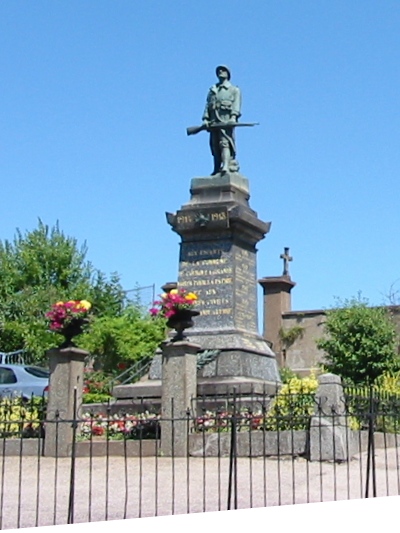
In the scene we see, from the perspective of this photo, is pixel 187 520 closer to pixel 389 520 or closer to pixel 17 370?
pixel 389 520

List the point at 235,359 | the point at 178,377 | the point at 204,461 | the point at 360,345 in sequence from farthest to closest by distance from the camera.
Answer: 1. the point at 360,345
2. the point at 235,359
3. the point at 178,377
4. the point at 204,461

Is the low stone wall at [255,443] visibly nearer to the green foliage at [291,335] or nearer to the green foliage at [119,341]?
the green foliage at [119,341]

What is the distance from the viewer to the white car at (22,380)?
19.3 metres

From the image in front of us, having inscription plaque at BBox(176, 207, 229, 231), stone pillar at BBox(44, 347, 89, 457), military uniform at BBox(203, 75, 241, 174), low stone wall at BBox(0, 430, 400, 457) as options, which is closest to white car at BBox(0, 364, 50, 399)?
inscription plaque at BBox(176, 207, 229, 231)

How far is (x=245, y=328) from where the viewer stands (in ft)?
58.1

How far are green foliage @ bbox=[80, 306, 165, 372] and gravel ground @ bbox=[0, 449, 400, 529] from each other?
13.0 meters

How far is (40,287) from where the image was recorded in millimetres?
34625

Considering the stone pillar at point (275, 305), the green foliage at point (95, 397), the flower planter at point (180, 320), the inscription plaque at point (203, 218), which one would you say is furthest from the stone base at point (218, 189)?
the stone pillar at point (275, 305)

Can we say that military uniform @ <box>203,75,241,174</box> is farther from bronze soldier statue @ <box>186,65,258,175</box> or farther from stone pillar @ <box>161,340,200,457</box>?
stone pillar @ <box>161,340,200,457</box>

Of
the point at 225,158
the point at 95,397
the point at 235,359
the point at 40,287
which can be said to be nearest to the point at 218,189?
the point at 225,158

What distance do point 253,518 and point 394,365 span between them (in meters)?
16.6

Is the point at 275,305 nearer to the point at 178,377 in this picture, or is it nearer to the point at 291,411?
the point at 178,377

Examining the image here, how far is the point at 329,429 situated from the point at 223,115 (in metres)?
8.56

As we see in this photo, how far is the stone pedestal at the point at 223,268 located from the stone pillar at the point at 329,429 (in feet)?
13.9
